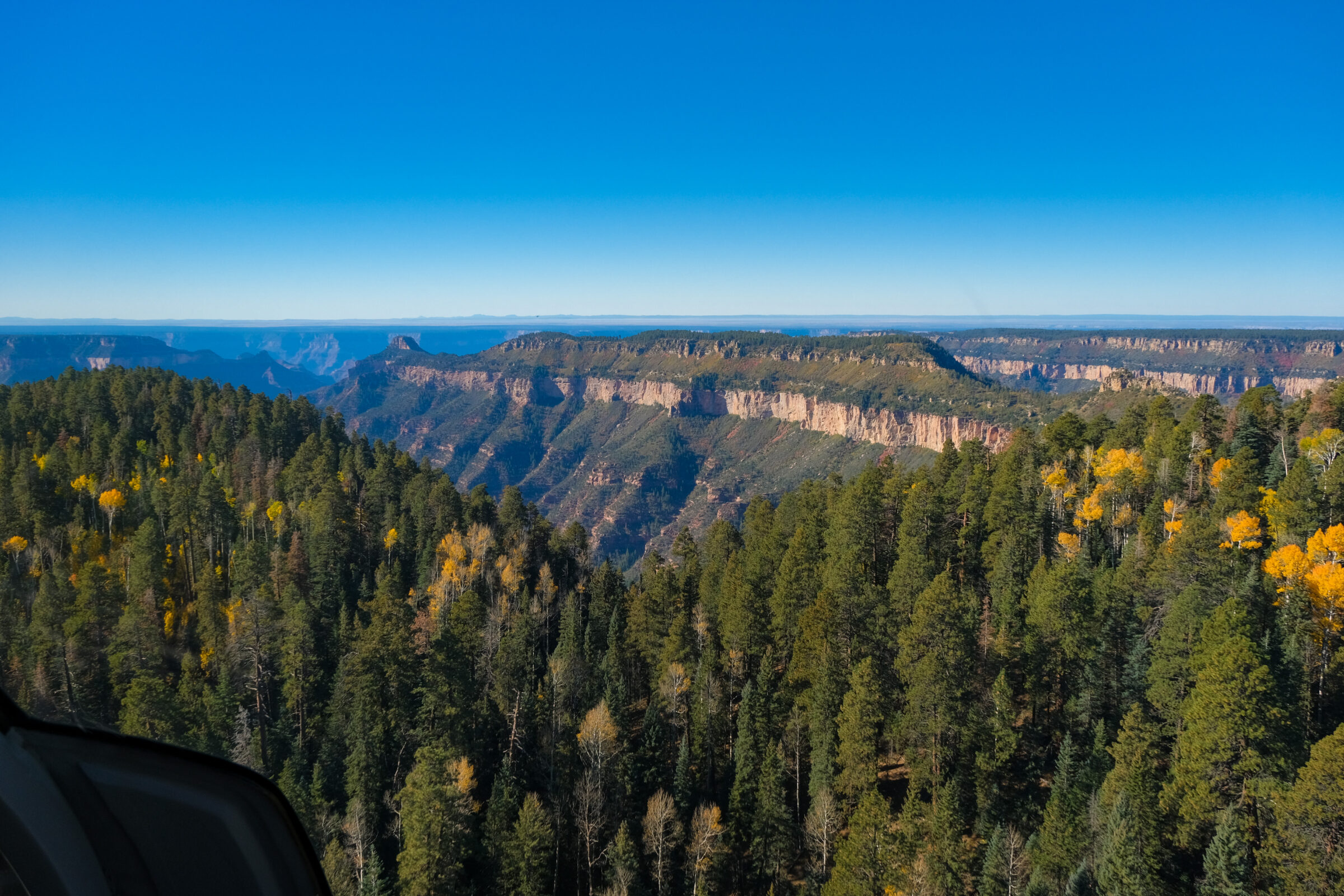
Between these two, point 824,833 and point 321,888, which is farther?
point 824,833

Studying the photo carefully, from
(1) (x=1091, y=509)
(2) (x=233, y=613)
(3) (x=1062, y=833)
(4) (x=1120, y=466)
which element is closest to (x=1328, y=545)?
(1) (x=1091, y=509)

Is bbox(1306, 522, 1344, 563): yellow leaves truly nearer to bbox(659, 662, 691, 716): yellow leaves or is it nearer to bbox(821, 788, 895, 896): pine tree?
bbox(821, 788, 895, 896): pine tree

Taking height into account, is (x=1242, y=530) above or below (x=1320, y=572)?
above

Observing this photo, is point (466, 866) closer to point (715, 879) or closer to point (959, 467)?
point (715, 879)

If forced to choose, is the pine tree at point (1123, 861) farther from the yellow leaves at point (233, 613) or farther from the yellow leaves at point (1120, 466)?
the yellow leaves at point (233, 613)

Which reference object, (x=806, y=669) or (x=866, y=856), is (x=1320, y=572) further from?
(x=866, y=856)

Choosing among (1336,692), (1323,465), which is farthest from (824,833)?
(1323,465)
